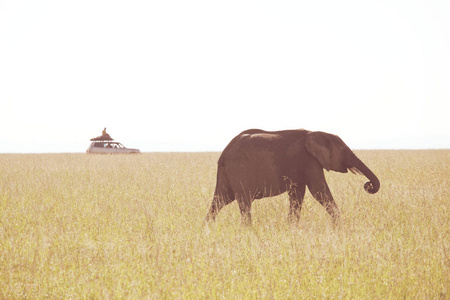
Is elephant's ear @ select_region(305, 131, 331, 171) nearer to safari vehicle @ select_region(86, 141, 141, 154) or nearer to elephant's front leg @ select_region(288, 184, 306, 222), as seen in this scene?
elephant's front leg @ select_region(288, 184, 306, 222)

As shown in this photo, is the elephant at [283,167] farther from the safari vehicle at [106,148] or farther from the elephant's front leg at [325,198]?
the safari vehicle at [106,148]

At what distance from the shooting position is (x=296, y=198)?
23.7ft

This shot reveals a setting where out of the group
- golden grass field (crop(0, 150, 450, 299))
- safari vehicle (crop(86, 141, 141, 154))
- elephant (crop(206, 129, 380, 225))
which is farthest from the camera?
safari vehicle (crop(86, 141, 141, 154))

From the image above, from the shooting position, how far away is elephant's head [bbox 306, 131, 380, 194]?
281 inches

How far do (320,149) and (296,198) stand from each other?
95cm

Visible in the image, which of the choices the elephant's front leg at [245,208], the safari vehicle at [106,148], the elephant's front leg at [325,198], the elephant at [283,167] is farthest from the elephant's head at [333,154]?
the safari vehicle at [106,148]

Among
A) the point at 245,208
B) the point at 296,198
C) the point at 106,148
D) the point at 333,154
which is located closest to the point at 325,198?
the point at 296,198

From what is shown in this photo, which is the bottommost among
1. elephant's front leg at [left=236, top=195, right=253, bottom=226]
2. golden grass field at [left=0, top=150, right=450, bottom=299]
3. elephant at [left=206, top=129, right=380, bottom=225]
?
golden grass field at [left=0, top=150, right=450, bottom=299]

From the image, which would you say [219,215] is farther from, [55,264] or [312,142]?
[55,264]

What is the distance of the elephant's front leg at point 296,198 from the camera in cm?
718

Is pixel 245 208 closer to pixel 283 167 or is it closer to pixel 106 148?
pixel 283 167

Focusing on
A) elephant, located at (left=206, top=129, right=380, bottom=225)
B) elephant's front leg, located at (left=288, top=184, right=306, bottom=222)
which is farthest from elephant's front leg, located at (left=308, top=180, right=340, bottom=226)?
A: elephant's front leg, located at (left=288, top=184, right=306, bottom=222)

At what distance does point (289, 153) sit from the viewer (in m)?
7.22

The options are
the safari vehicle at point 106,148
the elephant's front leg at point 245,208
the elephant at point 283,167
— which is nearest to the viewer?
the elephant's front leg at point 245,208
